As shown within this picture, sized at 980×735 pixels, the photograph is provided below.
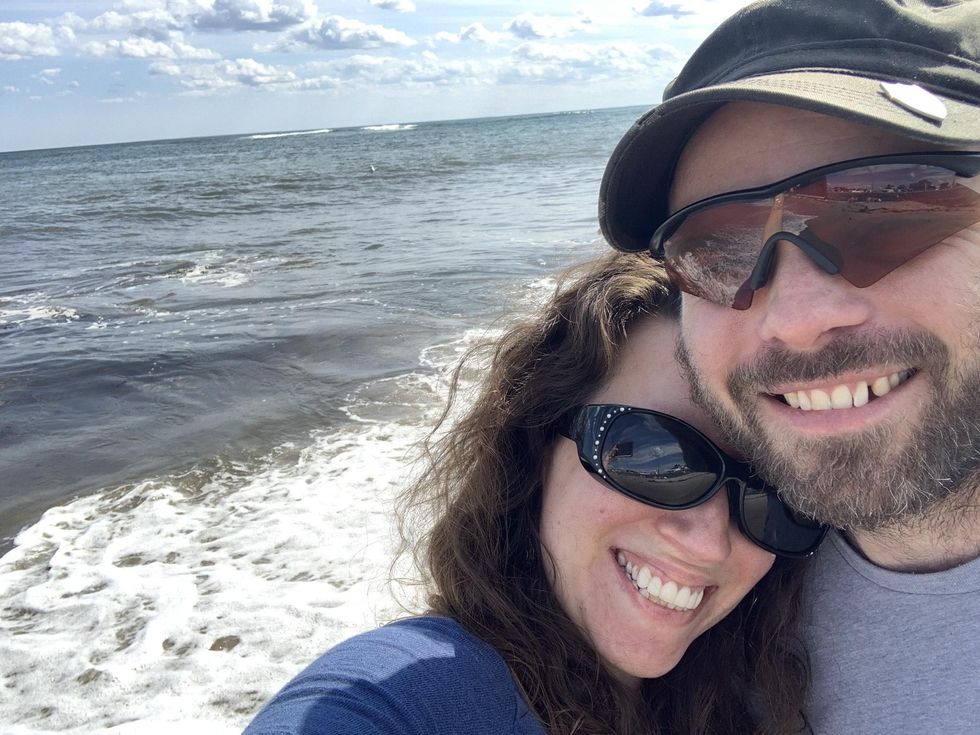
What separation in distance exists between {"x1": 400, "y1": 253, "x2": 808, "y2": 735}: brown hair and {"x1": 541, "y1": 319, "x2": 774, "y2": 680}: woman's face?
0.07 metres

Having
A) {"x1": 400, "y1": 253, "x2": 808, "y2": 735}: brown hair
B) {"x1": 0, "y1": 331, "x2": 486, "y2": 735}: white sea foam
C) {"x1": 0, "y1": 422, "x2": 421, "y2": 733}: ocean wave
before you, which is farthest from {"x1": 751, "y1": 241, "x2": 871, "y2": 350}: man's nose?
{"x1": 0, "y1": 331, "x2": 486, "y2": 735}: white sea foam

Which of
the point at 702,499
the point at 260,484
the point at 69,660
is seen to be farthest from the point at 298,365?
the point at 702,499

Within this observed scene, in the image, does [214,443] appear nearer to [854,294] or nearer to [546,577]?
[546,577]

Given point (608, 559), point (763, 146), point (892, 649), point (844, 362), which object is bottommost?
point (892, 649)

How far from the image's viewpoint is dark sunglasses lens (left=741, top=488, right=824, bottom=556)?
1767 millimetres

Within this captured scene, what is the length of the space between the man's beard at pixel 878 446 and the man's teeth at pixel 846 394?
0.12 feet

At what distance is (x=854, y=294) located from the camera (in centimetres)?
151

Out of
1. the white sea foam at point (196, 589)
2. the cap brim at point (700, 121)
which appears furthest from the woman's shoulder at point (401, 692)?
the white sea foam at point (196, 589)

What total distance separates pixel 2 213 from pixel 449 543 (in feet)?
86.8

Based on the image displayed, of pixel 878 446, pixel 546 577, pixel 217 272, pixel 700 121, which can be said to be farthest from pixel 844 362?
pixel 217 272

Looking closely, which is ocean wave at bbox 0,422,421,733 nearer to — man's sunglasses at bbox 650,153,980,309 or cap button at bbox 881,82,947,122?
man's sunglasses at bbox 650,153,980,309

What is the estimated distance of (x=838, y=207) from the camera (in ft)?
4.98

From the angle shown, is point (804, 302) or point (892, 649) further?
point (892, 649)

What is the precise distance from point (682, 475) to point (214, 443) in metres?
4.91
